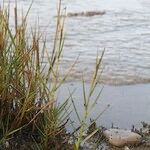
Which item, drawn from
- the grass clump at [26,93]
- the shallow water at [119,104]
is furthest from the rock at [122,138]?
the grass clump at [26,93]

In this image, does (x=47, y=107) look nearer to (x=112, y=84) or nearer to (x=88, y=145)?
(x=88, y=145)

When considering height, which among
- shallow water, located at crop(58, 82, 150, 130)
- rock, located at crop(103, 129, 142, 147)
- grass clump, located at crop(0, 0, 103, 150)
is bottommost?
shallow water, located at crop(58, 82, 150, 130)

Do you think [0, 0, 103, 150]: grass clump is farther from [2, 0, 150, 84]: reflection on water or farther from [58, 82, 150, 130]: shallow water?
[2, 0, 150, 84]: reflection on water

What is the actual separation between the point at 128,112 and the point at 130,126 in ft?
1.30

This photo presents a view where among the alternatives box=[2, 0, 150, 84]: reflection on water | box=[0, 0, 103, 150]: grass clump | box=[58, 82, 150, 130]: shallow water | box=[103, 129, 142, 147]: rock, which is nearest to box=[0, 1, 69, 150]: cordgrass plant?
box=[0, 0, 103, 150]: grass clump

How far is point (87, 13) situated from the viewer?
1148cm

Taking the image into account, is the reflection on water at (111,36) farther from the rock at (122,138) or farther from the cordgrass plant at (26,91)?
the cordgrass plant at (26,91)

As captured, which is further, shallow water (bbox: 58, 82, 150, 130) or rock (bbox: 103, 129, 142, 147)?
shallow water (bbox: 58, 82, 150, 130)

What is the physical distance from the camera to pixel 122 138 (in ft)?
14.0

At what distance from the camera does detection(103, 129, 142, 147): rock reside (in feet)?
13.9

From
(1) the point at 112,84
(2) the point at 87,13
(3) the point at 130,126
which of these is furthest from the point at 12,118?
(2) the point at 87,13

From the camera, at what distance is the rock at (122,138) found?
4.24 m

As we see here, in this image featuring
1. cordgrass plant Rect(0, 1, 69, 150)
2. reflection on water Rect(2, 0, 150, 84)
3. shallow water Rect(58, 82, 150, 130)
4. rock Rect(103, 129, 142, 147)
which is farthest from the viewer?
reflection on water Rect(2, 0, 150, 84)

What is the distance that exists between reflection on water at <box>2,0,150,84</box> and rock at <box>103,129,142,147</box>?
212cm
